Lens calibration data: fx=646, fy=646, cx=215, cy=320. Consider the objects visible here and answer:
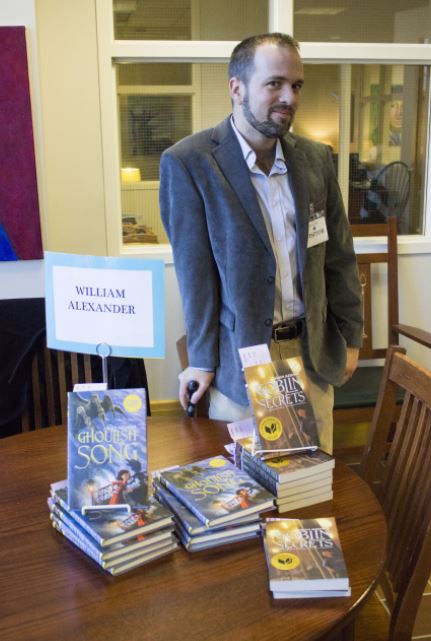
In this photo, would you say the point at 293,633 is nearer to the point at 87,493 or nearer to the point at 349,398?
the point at 87,493

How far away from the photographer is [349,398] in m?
2.66

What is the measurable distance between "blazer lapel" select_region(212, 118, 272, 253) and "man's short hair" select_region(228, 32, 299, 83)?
0.16 meters

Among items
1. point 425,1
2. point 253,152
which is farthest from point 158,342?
point 425,1

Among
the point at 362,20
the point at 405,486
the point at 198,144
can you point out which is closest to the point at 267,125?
the point at 198,144

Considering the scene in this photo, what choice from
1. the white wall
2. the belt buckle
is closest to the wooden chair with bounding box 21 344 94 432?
the white wall

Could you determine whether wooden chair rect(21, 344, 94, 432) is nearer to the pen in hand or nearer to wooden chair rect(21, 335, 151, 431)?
wooden chair rect(21, 335, 151, 431)

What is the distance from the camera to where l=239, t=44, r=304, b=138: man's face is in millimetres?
1538

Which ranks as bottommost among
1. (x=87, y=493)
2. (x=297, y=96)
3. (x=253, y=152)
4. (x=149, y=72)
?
(x=87, y=493)

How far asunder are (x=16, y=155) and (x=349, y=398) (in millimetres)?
1605

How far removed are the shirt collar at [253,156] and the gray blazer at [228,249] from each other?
0.01 meters

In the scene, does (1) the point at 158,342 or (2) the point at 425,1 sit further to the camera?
(2) the point at 425,1

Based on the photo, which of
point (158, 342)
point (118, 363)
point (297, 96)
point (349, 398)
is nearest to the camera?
point (158, 342)

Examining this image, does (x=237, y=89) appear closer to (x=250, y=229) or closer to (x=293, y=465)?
(x=250, y=229)

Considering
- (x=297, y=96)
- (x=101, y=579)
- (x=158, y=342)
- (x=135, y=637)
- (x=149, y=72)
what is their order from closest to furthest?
(x=135, y=637), (x=101, y=579), (x=158, y=342), (x=297, y=96), (x=149, y=72)
